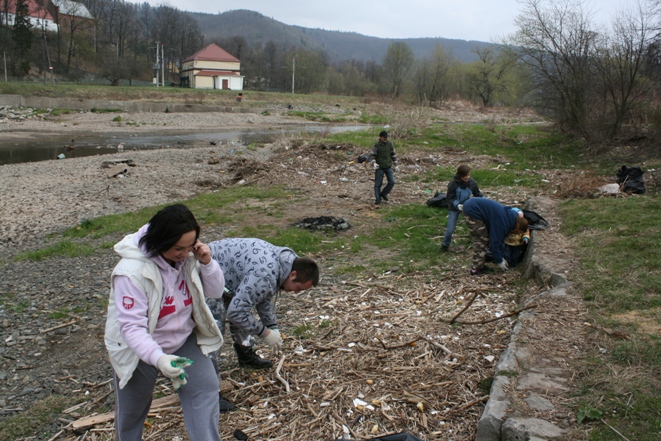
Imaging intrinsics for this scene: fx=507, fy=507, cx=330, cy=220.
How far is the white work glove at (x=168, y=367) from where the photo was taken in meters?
2.57

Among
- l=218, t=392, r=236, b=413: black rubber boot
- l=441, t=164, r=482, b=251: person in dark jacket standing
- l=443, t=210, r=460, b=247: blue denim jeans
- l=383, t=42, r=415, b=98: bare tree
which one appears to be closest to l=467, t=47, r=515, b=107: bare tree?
l=383, t=42, r=415, b=98: bare tree

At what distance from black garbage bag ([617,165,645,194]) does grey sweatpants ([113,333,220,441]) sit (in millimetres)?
10904

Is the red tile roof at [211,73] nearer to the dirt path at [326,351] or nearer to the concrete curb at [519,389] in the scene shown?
the dirt path at [326,351]

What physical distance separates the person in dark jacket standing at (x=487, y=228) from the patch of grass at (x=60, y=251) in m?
6.98

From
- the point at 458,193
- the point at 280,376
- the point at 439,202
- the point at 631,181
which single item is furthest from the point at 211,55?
the point at 280,376

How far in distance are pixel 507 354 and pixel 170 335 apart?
2.95 metres

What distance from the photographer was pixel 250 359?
488cm

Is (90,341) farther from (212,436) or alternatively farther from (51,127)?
(51,127)

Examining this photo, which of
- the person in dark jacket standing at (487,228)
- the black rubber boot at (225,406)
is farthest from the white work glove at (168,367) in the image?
the person in dark jacket standing at (487,228)

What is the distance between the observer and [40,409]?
463cm

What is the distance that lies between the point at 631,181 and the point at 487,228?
5761mm

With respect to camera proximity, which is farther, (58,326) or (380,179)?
(380,179)

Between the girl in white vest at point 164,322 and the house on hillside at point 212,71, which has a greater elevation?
the house on hillside at point 212,71

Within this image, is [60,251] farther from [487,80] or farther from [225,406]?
[487,80]
